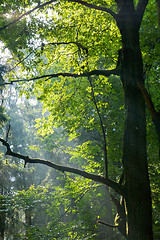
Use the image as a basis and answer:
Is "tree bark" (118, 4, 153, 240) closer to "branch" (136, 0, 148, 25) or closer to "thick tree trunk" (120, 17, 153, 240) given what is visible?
"thick tree trunk" (120, 17, 153, 240)

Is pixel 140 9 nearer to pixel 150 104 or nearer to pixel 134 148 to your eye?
pixel 150 104

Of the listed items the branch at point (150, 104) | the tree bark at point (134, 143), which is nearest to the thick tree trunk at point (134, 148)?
the tree bark at point (134, 143)

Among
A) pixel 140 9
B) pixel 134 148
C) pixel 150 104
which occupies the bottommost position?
pixel 134 148

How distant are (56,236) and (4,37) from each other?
6.41 metres

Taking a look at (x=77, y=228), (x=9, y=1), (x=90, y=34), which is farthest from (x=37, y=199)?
(x=9, y=1)

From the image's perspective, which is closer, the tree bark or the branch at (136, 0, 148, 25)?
the tree bark

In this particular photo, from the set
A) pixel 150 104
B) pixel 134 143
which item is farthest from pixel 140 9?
pixel 134 143

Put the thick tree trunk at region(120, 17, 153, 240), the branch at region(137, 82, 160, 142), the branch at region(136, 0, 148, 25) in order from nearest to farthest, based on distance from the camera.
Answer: the thick tree trunk at region(120, 17, 153, 240), the branch at region(137, 82, 160, 142), the branch at region(136, 0, 148, 25)

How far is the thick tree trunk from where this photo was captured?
11.2 feet

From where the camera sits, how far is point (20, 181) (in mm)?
19188

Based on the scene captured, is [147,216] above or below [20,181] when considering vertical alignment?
below

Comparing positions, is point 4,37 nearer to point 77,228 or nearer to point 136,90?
point 136,90

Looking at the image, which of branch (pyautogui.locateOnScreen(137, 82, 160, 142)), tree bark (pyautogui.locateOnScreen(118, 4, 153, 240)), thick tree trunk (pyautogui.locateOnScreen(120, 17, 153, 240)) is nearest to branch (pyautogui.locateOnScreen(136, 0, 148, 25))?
tree bark (pyautogui.locateOnScreen(118, 4, 153, 240))

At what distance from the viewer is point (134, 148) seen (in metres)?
3.72
